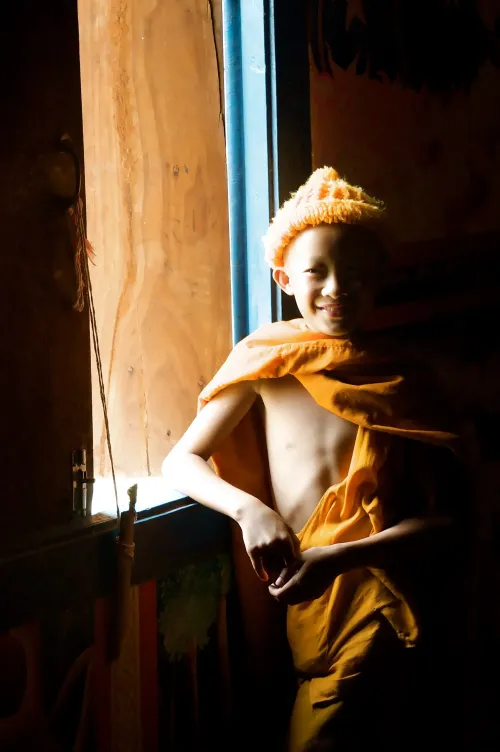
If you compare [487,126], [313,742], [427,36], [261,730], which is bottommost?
[261,730]

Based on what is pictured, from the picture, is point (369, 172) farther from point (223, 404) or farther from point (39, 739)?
point (39, 739)

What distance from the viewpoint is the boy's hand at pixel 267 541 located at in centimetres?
102

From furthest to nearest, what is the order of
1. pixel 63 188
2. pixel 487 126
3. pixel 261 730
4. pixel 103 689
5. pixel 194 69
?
pixel 487 126
pixel 194 69
pixel 261 730
pixel 103 689
pixel 63 188

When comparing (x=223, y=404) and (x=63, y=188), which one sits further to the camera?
(x=223, y=404)

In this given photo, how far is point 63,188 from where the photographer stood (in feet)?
3.24

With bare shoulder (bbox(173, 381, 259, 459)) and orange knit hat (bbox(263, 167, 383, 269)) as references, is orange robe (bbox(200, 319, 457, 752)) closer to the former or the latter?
bare shoulder (bbox(173, 381, 259, 459))

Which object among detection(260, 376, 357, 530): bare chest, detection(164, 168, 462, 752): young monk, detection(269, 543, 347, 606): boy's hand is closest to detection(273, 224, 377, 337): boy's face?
detection(164, 168, 462, 752): young monk

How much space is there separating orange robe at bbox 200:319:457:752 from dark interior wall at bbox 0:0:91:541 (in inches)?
10.4

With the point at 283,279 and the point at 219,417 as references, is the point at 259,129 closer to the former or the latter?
the point at 283,279

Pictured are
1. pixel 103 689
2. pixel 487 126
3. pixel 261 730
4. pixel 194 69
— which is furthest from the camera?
pixel 487 126

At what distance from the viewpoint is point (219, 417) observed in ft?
3.80

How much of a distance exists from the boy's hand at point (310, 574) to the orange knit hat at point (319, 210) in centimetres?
44

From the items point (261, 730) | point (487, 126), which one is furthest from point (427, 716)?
point (487, 126)

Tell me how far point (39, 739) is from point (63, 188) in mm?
750
